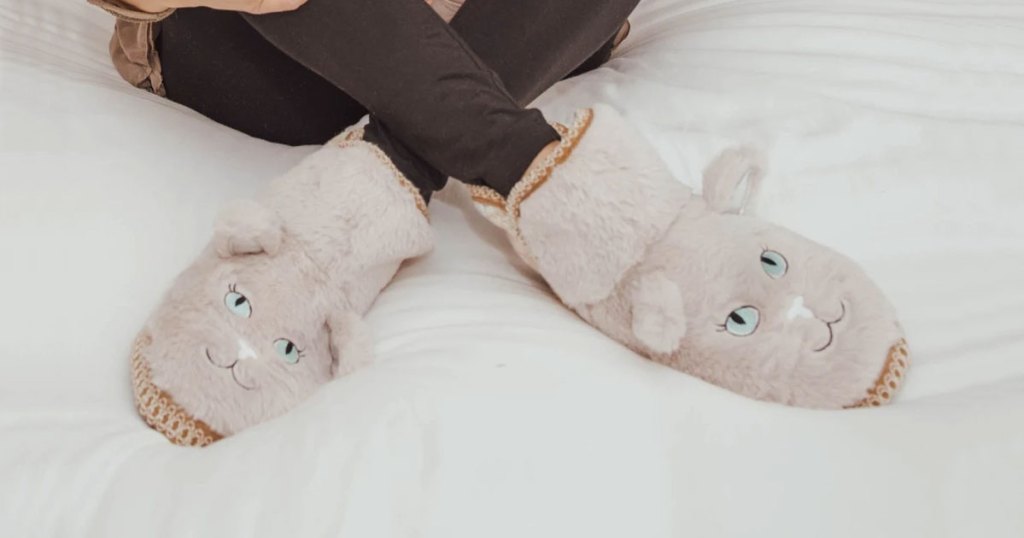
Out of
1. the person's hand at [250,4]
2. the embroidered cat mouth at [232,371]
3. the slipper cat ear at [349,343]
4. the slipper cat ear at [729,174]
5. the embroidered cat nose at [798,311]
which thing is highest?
the slipper cat ear at [729,174]

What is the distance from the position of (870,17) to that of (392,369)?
24.8 inches

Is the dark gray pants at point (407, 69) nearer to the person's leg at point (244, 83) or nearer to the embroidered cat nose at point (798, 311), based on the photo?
the person's leg at point (244, 83)

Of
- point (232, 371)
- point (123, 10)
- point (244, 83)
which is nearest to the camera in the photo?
point (232, 371)

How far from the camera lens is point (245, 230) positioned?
2.28 feet

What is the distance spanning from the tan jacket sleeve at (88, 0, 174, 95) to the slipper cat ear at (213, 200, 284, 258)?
0.29 metres

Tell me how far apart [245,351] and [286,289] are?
57mm

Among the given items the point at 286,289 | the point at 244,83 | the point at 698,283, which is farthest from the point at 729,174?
the point at 244,83

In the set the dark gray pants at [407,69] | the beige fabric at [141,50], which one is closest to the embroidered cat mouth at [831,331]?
the dark gray pants at [407,69]

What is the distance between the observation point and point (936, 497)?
1.89ft

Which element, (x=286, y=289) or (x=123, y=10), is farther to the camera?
(x=123, y=10)

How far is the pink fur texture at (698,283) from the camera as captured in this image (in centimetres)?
66

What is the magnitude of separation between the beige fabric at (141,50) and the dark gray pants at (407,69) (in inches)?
0.5

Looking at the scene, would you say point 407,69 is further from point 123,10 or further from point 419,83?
point 123,10

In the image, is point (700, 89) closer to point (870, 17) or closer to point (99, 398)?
point (870, 17)
